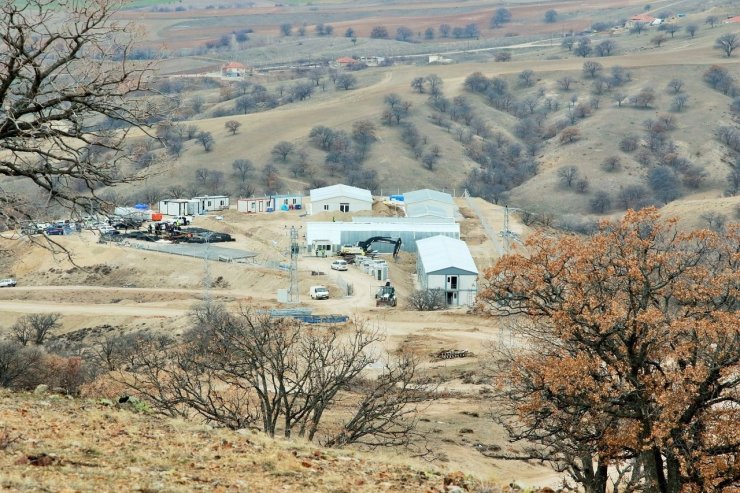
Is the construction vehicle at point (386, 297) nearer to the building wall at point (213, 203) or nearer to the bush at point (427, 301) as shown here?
the bush at point (427, 301)

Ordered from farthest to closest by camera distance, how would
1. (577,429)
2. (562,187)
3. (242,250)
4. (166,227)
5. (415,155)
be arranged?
(415,155) < (562,187) < (166,227) < (242,250) < (577,429)

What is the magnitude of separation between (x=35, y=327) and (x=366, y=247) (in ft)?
89.7

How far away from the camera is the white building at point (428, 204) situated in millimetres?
83625

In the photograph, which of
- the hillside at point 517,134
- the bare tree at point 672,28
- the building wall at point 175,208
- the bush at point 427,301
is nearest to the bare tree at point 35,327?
the bush at point 427,301

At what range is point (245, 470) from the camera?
40.7 feet

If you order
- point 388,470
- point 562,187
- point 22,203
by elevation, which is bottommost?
point 388,470

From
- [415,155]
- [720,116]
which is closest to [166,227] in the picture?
[415,155]

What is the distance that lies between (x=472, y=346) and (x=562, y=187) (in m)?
66.8

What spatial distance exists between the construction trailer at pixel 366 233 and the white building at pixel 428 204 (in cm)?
568

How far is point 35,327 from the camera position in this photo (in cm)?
4884

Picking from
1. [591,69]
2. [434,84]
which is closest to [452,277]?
[434,84]

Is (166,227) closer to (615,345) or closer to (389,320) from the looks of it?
(389,320)

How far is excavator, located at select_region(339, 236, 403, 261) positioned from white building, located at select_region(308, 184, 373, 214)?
1246 cm

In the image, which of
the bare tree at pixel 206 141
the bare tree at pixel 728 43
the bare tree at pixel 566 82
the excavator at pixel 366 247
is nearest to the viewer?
the excavator at pixel 366 247
